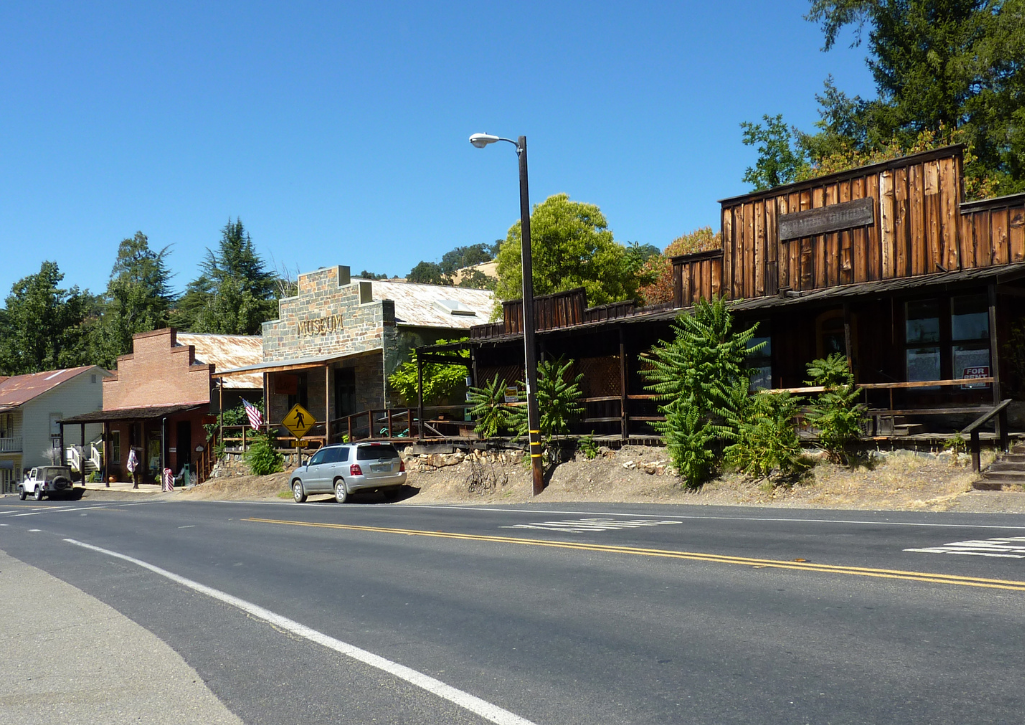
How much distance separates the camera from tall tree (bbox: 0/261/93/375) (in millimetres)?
75188

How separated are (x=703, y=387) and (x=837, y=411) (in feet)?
9.13

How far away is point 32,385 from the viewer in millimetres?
62875

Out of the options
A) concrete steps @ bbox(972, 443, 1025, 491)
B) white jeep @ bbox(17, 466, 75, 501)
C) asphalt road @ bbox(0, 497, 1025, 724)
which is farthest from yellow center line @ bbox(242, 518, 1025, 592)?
white jeep @ bbox(17, 466, 75, 501)

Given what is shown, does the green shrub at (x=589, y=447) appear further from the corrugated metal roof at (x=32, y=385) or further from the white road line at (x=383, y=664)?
the corrugated metal roof at (x=32, y=385)

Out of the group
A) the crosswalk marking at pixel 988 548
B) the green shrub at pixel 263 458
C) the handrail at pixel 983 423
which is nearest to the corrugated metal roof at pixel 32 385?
the green shrub at pixel 263 458

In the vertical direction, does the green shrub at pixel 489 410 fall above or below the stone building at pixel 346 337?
below

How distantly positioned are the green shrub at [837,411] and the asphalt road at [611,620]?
3.67 meters

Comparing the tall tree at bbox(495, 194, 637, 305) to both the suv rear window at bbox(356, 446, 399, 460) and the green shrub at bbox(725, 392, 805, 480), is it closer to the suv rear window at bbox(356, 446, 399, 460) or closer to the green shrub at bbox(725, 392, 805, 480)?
the suv rear window at bbox(356, 446, 399, 460)

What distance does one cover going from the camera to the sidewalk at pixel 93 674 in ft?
18.1

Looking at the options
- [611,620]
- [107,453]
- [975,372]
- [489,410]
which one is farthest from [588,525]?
[107,453]

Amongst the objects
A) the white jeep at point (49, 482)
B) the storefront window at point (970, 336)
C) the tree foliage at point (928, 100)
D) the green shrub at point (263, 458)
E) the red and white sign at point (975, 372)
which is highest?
the tree foliage at point (928, 100)

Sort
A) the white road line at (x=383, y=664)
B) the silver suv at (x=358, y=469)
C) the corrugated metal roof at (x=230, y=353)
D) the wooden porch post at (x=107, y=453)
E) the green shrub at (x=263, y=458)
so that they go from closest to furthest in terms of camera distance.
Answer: the white road line at (x=383, y=664) < the silver suv at (x=358, y=469) < the green shrub at (x=263, y=458) < the corrugated metal roof at (x=230, y=353) < the wooden porch post at (x=107, y=453)

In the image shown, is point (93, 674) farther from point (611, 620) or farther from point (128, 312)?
point (128, 312)

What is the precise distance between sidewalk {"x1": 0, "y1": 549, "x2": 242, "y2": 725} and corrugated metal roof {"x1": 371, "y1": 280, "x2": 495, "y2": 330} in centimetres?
2483
